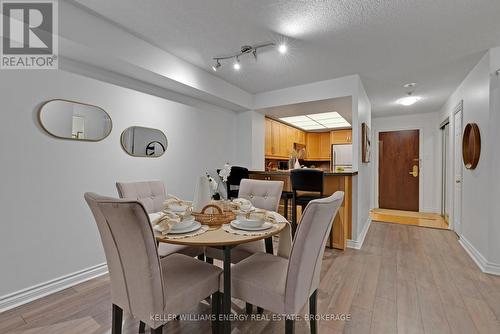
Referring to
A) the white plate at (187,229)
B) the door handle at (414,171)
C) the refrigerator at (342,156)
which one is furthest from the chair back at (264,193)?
the door handle at (414,171)

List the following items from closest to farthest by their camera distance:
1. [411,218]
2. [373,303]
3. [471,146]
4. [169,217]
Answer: [169,217] → [373,303] → [471,146] → [411,218]

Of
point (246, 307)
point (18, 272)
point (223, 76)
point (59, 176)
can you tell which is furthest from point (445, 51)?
point (18, 272)

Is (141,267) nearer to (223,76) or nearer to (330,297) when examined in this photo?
(330,297)

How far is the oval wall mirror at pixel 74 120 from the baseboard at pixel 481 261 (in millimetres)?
4233

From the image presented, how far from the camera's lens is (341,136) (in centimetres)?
633

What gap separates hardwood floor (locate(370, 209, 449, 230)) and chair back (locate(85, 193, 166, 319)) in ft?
15.7

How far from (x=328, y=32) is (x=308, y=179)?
1616mm

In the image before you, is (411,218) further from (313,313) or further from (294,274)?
(294,274)

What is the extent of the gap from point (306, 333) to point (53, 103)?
2.77 metres

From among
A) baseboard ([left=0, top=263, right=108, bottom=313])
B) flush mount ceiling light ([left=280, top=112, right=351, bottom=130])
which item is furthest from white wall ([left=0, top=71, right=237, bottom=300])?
flush mount ceiling light ([left=280, top=112, right=351, bottom=130])

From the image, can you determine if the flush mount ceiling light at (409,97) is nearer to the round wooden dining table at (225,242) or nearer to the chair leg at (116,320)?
the round wooden dining table at (225,242)

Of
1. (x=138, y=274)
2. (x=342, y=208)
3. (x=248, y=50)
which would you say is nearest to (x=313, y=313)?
(x=138, y=274)

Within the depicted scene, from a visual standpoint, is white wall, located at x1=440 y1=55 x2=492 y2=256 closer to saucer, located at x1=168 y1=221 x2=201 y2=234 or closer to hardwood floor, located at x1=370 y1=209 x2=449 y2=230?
hardwood floor, located at x1=370 y1=209 x2=449 y2=230

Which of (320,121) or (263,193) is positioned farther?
(320,121)
